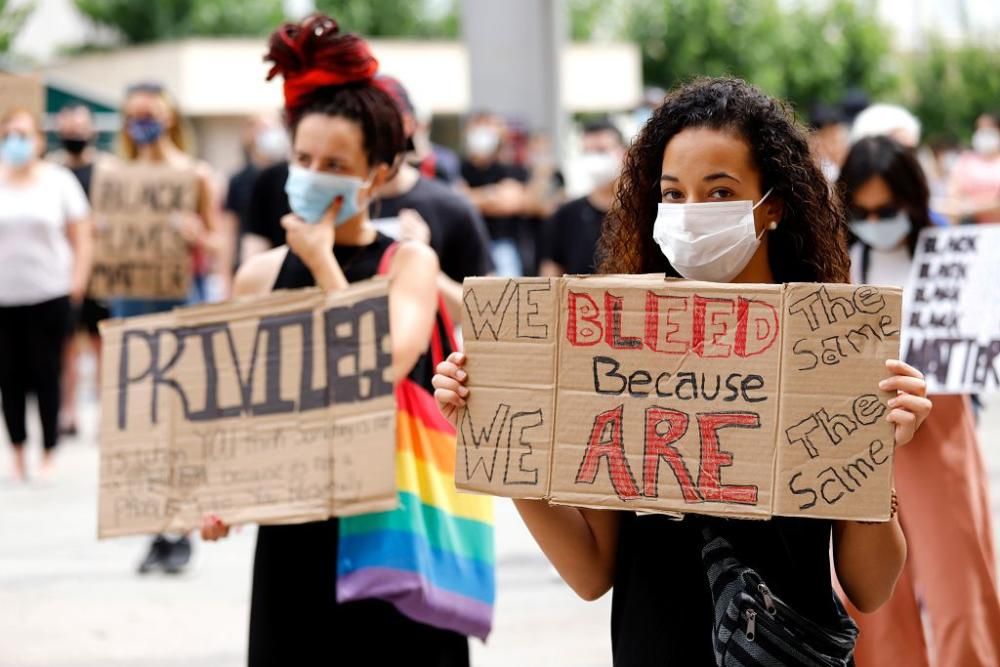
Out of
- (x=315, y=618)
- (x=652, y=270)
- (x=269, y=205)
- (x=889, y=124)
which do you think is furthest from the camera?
(x=889, y=124)

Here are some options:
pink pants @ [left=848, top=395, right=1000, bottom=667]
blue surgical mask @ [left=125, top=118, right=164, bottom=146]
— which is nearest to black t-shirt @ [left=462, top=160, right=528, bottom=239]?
blue surgical mask @ [left=125, top=118, right=164, bottom=146]

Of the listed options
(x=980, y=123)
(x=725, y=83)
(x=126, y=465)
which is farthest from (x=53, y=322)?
(x=980, y=123)

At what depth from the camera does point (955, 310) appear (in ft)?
16.3

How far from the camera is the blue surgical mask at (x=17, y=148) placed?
31.3 ft

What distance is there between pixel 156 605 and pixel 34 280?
3400 mm

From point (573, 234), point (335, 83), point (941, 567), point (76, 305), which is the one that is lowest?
point (76, 305)

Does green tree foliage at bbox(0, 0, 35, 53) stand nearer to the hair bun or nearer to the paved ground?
the paved ground

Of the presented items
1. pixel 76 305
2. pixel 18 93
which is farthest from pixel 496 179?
pixel 18 93

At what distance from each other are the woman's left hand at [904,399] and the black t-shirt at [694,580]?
263 millimetres

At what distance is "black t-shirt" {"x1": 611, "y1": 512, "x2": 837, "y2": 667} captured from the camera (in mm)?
2795

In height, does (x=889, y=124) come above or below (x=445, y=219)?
above

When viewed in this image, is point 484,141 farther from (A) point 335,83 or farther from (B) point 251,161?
(A) point 335,83

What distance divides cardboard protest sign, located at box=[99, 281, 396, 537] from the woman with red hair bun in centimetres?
8

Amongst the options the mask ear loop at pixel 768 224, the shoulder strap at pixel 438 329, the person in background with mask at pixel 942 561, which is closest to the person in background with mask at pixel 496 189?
the person in background with mask at pixel 942 561
